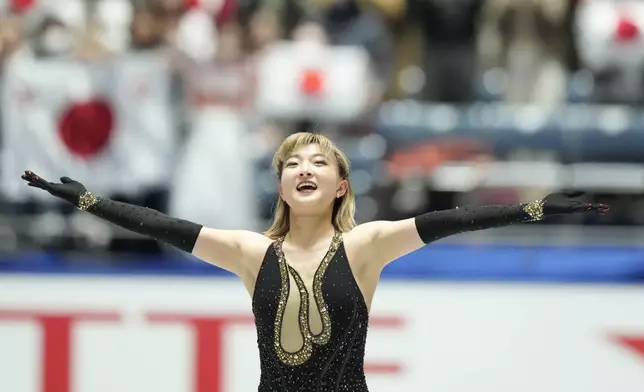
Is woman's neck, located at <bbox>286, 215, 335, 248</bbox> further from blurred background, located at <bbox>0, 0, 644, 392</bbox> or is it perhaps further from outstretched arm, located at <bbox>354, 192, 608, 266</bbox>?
blurred background, located at <bbox>0, 0, 644, 392</bbox>

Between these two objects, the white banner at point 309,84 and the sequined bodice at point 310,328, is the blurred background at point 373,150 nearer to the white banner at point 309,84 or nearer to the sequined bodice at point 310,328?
the white banner at point 309,84

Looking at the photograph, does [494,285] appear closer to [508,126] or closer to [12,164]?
[508,126]

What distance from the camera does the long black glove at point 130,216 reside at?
342 cm

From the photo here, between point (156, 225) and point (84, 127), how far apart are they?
120 inches

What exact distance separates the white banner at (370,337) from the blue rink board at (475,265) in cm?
5

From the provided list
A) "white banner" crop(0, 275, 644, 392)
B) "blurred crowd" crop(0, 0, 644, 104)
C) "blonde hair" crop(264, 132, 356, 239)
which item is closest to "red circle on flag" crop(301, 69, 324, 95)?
"blurred crowd" crop(0, 0, 644, 104)

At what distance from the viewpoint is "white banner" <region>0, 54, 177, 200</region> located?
6258mm

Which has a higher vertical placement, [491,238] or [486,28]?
[486,28]

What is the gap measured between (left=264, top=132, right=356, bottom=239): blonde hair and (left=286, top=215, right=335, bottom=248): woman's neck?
0.06 m

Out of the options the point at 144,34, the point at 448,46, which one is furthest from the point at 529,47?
the point at 144,34

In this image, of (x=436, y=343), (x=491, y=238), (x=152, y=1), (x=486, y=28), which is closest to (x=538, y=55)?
(x=486, y=28)

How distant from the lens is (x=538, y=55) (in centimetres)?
738

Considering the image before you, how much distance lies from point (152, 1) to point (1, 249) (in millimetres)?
2125

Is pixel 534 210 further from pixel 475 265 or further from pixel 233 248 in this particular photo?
pixel 475 265
